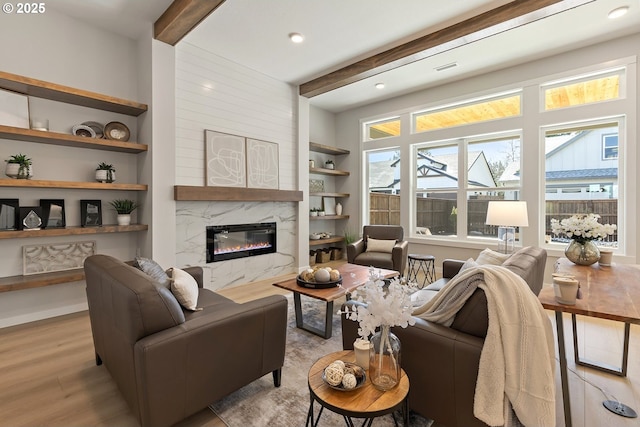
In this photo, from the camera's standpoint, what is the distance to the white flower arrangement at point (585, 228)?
236 cm

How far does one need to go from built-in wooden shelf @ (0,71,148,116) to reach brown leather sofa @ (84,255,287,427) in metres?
2.22

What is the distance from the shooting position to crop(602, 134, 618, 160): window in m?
3.95

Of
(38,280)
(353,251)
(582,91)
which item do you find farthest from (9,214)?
(582,91)

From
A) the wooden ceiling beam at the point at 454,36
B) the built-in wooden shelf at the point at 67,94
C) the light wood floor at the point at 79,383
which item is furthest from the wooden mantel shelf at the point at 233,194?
the wooden ceiling beam at the point at 454,36

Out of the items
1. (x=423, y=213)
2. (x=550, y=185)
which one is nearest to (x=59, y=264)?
(x=423, y=213)

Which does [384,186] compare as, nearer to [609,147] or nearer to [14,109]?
[609,147]

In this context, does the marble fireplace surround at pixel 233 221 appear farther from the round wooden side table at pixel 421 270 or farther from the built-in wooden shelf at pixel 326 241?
the round wooden side table at pixel 421 270

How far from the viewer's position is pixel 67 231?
3.13 meters

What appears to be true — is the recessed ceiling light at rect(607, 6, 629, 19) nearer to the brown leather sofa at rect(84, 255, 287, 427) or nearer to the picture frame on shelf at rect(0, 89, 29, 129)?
the brown leather sofa at rect(84, 255, 287, 427)

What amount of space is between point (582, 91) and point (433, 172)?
7.51 feet

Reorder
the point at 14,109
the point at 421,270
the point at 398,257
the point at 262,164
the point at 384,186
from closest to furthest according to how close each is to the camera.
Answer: the point at 14,109 → the point at 398,257 → the point at 262,164 → the point at 421,270 → the point at 384,186

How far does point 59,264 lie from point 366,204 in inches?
201

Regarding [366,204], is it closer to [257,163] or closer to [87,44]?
[257,163]

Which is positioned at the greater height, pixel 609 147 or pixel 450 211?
pixel 609 147
